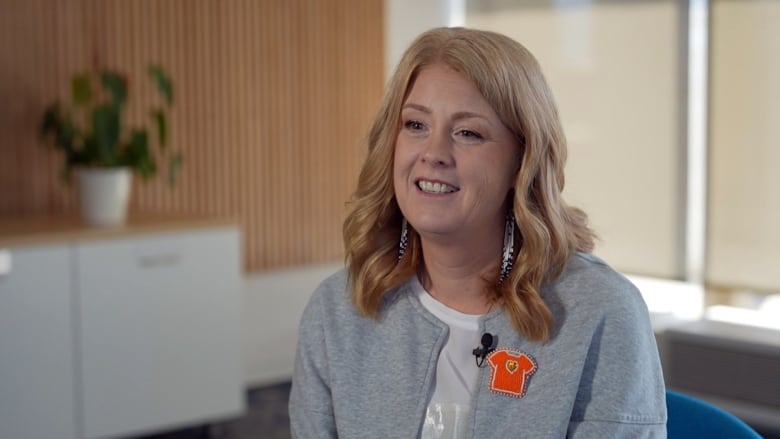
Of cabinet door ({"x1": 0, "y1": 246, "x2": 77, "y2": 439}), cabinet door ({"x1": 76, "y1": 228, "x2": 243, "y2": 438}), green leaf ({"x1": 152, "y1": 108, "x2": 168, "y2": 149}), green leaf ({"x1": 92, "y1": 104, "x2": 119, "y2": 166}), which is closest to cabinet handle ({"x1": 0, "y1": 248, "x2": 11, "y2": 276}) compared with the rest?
cabinet door ({"x1": 0, "y1": 246, "x2": 77, "y2": 439})

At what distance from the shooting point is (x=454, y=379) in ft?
6.11

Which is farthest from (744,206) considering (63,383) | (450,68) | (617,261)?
(450,68)

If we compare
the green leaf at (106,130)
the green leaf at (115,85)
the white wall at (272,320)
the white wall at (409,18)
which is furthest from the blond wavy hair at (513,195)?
the white wall at (409,18)

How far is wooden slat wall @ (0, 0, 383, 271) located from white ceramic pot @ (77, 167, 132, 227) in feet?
1.54

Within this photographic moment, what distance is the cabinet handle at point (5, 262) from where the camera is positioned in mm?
3863

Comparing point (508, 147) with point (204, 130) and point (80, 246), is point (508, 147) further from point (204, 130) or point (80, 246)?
point (204, 130)

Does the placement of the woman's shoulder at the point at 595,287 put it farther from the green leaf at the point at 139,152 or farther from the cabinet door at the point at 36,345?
the green leaf at the point at 139,152

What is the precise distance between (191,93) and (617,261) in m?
2.20

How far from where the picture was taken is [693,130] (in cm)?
498

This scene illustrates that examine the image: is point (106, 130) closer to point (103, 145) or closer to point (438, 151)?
point (103, 145)

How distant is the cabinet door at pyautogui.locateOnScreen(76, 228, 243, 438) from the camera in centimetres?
414

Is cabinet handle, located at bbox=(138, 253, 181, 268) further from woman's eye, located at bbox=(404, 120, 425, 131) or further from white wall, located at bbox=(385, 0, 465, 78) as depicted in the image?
woman's eye, located at bbox=(404, 120, 425, 131)

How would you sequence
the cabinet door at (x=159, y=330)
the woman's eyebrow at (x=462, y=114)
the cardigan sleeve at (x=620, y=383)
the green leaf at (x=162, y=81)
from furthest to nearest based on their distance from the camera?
the green leaf at (x=162, y=81) → the cabinet door at (x=159, y=330) → the woman's eyebrow at (x=462, y=114) → the cardigan sleeve at (x=620, y=383)

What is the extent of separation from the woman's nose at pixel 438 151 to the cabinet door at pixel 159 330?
2527mm
